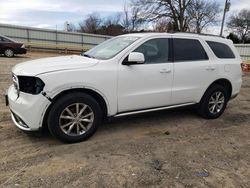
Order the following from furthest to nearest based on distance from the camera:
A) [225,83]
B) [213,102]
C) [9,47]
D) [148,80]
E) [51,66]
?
[9,47] < [225,83] < [213,102] < [148,80] < [51,66]

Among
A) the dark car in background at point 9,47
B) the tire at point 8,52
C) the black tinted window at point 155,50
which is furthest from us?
the tire at point 8,52

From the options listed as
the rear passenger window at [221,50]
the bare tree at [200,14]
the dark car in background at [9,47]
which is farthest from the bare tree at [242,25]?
the rear passenger window at [221,50]

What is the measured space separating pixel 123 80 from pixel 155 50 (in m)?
0.96

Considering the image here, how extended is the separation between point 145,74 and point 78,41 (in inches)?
1018

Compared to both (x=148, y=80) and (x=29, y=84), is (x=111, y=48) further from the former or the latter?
(x=29, y=84)

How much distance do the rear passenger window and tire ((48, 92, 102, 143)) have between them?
9.74 ft

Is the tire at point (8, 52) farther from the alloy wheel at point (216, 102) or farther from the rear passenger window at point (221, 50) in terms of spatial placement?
the alloy wheel at point (216, 102)

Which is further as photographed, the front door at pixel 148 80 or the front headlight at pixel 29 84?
the front door at pixel 148 80

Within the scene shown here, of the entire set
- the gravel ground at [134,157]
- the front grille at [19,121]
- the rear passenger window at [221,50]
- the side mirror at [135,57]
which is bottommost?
the gravel ground at [134,157]

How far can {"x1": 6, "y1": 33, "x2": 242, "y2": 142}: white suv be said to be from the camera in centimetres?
391

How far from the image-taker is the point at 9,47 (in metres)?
17.9

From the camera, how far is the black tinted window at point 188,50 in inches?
203

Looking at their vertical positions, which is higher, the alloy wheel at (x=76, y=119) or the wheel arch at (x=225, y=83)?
the wheel arch at (x=225, y=83)

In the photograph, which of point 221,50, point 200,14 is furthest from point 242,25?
point 221,50
